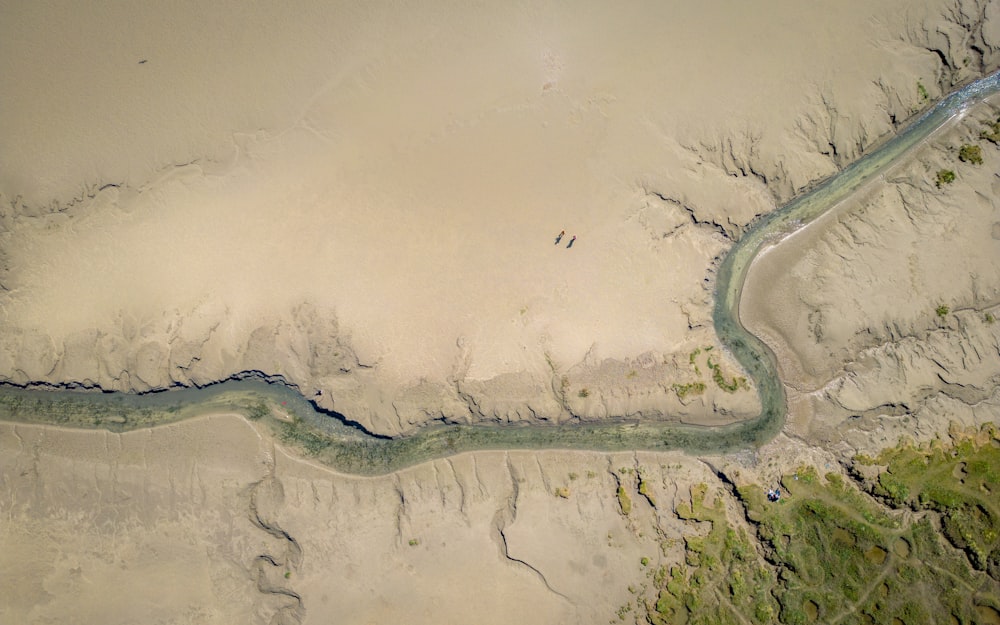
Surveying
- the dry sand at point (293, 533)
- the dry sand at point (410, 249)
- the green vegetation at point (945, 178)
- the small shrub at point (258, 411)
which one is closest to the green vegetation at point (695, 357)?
the dry sand at point (410, 249)

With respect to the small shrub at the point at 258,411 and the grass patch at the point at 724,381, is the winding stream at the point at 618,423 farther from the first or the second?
the grass patch at the point at 724,381

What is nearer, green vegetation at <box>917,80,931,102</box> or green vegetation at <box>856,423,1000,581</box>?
green vegetation at <box>856,423,1000,581</box>

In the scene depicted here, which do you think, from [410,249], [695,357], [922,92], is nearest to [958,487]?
[695,357]

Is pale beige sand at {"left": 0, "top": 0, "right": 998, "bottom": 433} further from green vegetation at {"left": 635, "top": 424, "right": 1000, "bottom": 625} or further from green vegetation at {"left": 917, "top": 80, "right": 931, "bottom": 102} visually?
green vegetation at {"left": 635, "top": 424, "right": 1000, "bottom": 625}

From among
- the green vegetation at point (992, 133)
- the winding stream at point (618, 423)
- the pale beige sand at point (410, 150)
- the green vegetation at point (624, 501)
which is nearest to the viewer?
the pale beige sand at point (410, 150)

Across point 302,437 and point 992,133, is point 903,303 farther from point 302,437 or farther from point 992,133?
point 302,437

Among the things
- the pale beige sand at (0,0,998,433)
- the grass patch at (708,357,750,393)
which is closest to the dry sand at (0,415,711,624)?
the grass patch at (708,357,750,393)

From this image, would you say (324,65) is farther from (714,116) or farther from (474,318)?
(714,116)
